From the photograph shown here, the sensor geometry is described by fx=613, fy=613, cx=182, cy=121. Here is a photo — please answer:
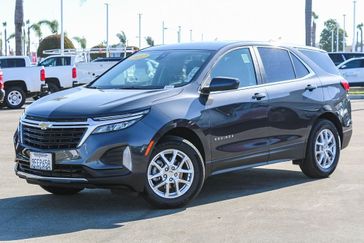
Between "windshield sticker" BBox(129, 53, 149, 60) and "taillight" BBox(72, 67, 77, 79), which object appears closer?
"windshield sticker" BBox(129, 53, 149, 60)

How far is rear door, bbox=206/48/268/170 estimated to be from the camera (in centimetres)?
657

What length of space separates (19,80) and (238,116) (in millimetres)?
15877

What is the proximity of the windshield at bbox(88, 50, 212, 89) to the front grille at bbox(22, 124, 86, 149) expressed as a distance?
1.12 meters

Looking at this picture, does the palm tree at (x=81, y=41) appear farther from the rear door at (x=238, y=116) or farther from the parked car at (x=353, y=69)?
the rear door at (x=238, y=116)

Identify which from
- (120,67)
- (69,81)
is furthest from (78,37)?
(120,67)

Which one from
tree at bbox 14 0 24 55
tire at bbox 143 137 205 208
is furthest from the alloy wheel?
tree at bbox 14 0 24 55

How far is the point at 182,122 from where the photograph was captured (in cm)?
618

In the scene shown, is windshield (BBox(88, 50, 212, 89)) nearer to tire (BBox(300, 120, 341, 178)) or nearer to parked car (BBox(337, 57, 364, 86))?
tire (BBox(300, 120, 341, 178))

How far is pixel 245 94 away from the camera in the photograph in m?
6.90

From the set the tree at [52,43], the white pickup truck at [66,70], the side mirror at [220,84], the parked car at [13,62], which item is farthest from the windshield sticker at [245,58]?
the tree at [52,43]

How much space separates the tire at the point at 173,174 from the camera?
Result: 6.11 metres

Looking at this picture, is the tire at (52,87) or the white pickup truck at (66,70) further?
the white pickup truck at (66,70)

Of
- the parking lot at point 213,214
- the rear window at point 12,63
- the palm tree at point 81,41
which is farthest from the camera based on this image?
the palm tree at point 81,41

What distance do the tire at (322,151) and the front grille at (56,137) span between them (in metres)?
3.23
